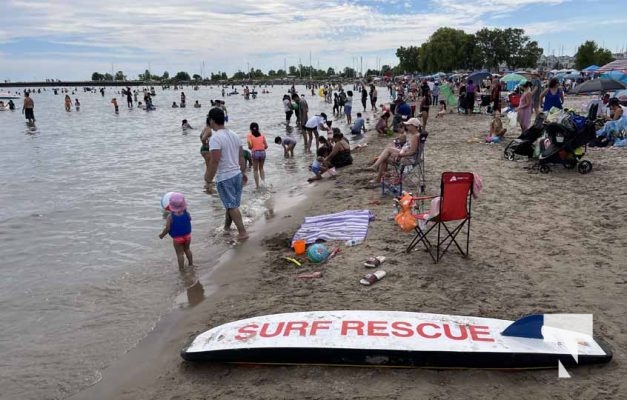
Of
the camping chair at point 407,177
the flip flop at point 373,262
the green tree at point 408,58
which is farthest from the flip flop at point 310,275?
the green tree at point 408,58

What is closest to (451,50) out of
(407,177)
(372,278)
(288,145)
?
(288,145)

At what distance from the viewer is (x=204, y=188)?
11258 mm

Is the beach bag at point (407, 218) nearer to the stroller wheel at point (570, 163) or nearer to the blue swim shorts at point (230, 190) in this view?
the blue swim shorts at point (230, 190)

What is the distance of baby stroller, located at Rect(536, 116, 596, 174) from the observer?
8883mm

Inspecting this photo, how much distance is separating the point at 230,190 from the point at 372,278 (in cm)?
270

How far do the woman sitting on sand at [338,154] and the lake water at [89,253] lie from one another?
975 millimetres

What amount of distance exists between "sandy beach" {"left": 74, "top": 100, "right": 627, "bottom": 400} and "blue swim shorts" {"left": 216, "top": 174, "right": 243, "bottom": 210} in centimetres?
72

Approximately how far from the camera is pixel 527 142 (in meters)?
10.4

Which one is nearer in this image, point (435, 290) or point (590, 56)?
Result: point (435, 290)

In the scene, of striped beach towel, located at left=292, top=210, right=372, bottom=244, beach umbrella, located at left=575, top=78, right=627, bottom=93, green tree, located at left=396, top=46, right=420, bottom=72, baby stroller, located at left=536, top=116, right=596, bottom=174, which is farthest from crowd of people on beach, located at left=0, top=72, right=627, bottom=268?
green tree, located at left=396, top=46, right=420, bottom=72

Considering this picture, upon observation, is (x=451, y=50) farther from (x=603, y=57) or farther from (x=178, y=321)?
(x=178, y=321)

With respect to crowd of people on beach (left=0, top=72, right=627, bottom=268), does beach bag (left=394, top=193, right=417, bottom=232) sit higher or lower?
lower

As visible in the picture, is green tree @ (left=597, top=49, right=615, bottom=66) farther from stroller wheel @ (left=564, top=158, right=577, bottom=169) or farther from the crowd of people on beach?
stroller wheel @ (left=564, top=158, right=577, bottom=169)

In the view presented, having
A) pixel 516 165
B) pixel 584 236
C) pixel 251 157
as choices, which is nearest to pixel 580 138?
pixel 516 165
